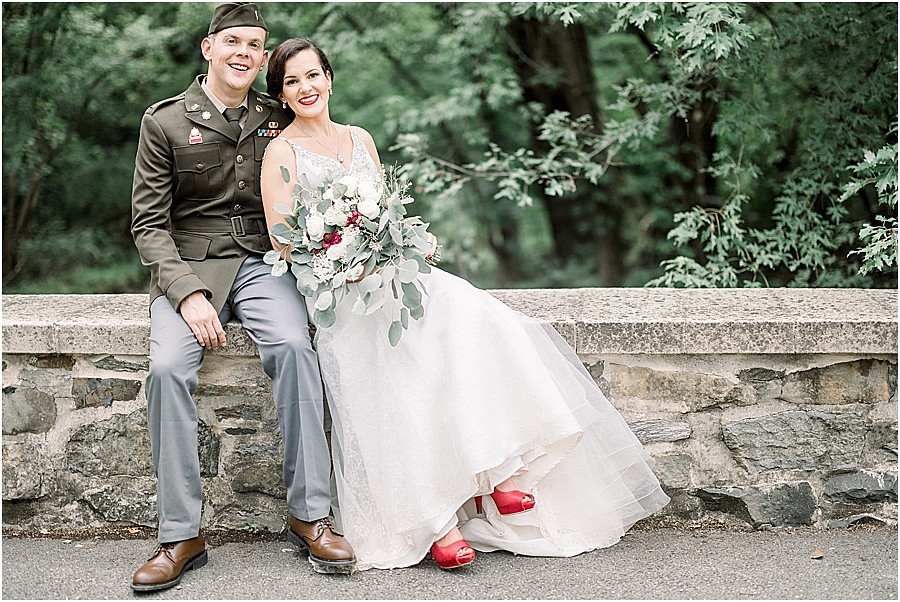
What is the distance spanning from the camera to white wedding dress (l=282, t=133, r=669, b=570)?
2.96 meters

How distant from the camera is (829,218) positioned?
17.3ft

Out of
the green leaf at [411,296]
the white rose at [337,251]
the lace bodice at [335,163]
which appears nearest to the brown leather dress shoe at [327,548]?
the green leaf at [411,296]

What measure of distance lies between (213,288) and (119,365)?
1.55 feet

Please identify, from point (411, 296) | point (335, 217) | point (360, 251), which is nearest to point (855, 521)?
point (411, 296)

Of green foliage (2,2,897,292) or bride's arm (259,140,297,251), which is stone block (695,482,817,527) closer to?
green foliage (2,2,897,292)

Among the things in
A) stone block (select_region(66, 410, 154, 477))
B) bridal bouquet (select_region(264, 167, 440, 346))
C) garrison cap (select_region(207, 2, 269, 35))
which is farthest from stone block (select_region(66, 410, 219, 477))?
garrison cap (select_region(207, 2, 269, 35))

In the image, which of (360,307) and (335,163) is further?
(335,163)

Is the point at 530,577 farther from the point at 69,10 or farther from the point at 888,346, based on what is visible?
the point at 69,10

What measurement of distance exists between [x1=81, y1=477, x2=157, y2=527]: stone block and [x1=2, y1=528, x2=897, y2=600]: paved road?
12 centimetres

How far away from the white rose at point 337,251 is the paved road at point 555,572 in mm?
1045

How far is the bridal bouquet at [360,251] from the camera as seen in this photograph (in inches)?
119

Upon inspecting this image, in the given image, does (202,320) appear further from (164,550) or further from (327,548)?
(327,548)

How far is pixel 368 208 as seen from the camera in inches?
119

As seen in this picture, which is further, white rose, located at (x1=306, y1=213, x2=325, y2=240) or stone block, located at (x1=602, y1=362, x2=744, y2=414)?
stone block, located at (x1=602, y1=362, x2=744, y2=414)
